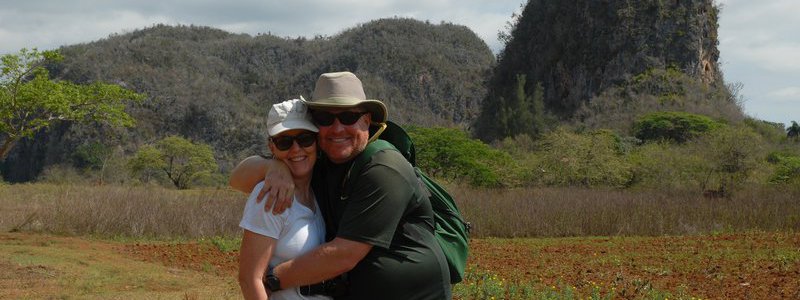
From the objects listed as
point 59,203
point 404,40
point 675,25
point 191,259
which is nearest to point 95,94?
point 59,203

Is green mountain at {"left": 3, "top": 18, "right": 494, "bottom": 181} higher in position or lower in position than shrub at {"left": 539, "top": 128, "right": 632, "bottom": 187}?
higher

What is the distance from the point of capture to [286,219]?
3055mm

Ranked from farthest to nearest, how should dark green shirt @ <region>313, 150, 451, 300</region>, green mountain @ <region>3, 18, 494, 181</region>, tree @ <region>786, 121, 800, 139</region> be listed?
green mountain @ <region>3, 18, 494, 181</region> < tree @ <region>786, 121, 800, 139</region> < dark green shirt @ <region>313, 150, 451, 300</region>

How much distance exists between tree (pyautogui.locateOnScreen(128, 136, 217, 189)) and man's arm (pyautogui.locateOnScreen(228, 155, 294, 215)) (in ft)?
151

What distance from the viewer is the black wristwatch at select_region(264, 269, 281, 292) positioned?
10.0 ft

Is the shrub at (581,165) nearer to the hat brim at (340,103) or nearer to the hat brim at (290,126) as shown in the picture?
the hat brim at (340,103)

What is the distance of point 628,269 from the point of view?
11.9 meters

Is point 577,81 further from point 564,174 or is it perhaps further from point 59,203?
point 59,203

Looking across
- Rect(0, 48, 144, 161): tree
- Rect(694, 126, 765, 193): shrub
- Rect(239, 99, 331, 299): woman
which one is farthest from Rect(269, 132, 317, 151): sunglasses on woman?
Rect(694, 126, 765, 193): shrub

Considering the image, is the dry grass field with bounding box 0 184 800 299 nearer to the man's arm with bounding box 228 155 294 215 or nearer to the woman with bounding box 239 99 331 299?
the man's arm with bounding box 228 155 294 215

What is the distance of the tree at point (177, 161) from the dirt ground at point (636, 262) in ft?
111

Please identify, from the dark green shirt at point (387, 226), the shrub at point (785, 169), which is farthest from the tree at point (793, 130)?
the dark green shirt at point (387, 226)

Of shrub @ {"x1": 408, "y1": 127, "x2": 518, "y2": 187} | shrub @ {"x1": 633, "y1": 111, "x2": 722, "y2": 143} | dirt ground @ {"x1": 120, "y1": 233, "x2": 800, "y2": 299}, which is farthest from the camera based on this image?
shrub @ {"x1": 633, "y1": 111, "x2": 722, "y2": 143}

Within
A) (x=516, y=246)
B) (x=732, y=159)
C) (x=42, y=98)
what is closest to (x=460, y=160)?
(x=732, y=159)
